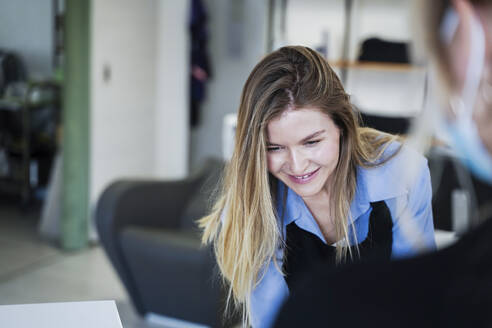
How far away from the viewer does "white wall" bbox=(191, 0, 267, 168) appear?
15.7 feet

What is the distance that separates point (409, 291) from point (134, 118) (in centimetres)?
400

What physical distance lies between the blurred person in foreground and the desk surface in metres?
0.69

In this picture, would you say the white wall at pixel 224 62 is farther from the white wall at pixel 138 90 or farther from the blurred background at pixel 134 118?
the white wall at pixel 138 90

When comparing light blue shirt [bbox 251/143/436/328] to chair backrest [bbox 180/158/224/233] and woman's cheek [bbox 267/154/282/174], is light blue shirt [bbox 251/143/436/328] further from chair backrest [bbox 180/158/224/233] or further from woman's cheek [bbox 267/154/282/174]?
chair backrest [bbox 180/158/224/233]

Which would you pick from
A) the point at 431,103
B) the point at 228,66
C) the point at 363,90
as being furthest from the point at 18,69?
the point at 431,103

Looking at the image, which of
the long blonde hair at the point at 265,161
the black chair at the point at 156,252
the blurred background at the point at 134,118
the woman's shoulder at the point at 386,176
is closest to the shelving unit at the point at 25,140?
the blurred background at the point at 134,118

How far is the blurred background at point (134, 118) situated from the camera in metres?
2.85

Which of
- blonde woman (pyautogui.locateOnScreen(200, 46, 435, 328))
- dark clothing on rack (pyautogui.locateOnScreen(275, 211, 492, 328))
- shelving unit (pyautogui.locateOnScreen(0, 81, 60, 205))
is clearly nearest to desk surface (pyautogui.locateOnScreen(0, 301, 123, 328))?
blonde woman (pyautogui.locateOnScreen(200, 46, 435, 328))

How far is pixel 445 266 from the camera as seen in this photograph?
0.41 m

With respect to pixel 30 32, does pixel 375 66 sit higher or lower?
lower

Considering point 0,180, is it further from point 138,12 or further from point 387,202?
point 387,202

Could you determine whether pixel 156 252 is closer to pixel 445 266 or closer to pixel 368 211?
pixel 368 211

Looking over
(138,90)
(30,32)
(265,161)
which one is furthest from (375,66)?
(265,161)

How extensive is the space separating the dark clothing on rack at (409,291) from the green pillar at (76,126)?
11.3 feet
